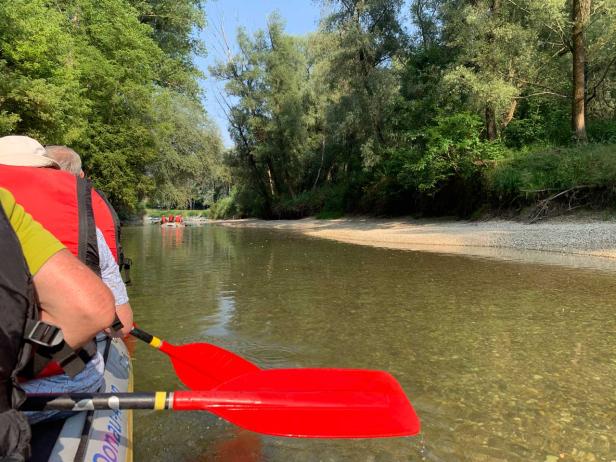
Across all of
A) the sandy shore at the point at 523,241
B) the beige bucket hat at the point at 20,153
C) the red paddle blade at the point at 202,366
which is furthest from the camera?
the sandy shore at the point at 523,241

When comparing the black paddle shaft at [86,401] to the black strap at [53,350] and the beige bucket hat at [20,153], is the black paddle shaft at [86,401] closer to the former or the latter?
the black strap at [53,350]

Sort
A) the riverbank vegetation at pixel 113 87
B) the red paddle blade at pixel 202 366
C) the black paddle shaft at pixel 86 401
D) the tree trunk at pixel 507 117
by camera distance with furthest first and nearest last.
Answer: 1. the tree trunk at pixel 507 117
2. the riverbank vegetation at pixel 113 87
3. the red paddle blade at pixel 202 366
4. the black paddle shaft at pixel 86 401

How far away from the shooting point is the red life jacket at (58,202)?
1881 millimetres

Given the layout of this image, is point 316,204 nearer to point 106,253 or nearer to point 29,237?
point 106,253

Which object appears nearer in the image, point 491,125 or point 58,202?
point 58,202

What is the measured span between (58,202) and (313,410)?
148cm

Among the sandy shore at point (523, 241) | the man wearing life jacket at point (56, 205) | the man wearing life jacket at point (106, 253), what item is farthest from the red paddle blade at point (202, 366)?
the sandy shore at point (523, 241)

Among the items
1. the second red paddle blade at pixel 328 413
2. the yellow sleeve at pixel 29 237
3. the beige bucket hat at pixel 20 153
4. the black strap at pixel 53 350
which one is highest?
the beige bucket hat at pixel 20 153

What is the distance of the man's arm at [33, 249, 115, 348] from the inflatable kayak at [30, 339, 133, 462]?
1.51 ft

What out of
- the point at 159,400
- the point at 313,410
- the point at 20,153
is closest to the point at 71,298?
the point at 159,400

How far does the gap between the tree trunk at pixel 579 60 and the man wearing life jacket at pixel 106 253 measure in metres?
18.4

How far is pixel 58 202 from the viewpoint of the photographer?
1.97 meters

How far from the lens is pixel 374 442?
286 cm

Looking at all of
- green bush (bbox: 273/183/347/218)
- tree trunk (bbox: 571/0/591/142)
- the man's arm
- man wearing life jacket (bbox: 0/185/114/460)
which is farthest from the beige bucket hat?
green bush (bbox: 273/183/347/218)
